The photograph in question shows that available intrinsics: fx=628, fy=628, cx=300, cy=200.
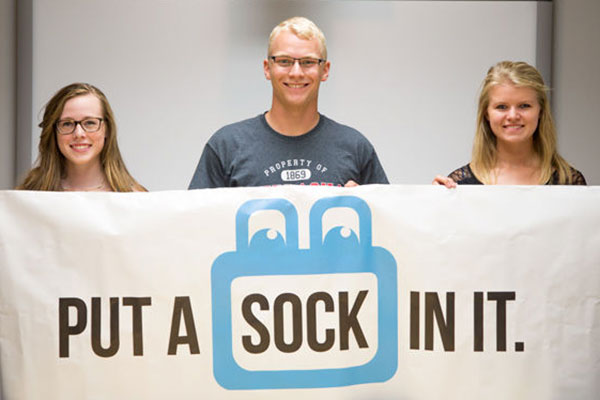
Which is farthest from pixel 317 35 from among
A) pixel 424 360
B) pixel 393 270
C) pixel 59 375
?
pixel 59 375

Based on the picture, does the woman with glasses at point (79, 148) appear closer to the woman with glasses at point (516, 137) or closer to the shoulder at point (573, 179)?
the woman with glasses at point (516, 137)

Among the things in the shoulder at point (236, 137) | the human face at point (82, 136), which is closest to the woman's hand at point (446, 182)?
the shoulder at point (236, 137)

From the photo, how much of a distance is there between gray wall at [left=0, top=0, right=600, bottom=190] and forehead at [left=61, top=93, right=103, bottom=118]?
119cm

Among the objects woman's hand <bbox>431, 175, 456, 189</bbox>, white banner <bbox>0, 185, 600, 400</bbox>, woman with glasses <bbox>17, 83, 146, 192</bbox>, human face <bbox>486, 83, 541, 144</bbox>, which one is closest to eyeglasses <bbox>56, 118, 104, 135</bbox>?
woman with glasses <bbox>17, 83, 146, 192</bbox>

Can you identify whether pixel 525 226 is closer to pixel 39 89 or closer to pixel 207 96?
pixel 207 96

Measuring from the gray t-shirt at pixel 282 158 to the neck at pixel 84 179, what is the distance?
0.31 metres

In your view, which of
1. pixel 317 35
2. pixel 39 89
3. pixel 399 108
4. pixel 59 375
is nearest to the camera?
pixel 59 375

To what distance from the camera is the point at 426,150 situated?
139 inches

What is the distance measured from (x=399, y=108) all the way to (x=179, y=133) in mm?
1218

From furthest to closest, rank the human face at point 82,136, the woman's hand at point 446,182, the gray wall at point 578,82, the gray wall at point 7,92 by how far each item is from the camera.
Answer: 1. the gray wall at point 578,82
2. the gray wall at point 7,92
3. the human face at point 82,136
4. the woman's hand at point 446,182

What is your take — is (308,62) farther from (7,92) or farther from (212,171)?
(7,92)

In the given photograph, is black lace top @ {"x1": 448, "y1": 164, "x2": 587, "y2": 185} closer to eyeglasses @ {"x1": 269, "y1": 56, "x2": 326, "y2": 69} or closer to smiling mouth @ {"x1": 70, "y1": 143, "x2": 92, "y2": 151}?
eyeglasses @ {"x1": 269, "y1": 56, "x2": 326, "y2": 69}

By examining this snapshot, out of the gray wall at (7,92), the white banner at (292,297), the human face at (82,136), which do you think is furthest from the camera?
the gray wall at (7,92)

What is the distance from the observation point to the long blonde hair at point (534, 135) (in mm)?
2189
